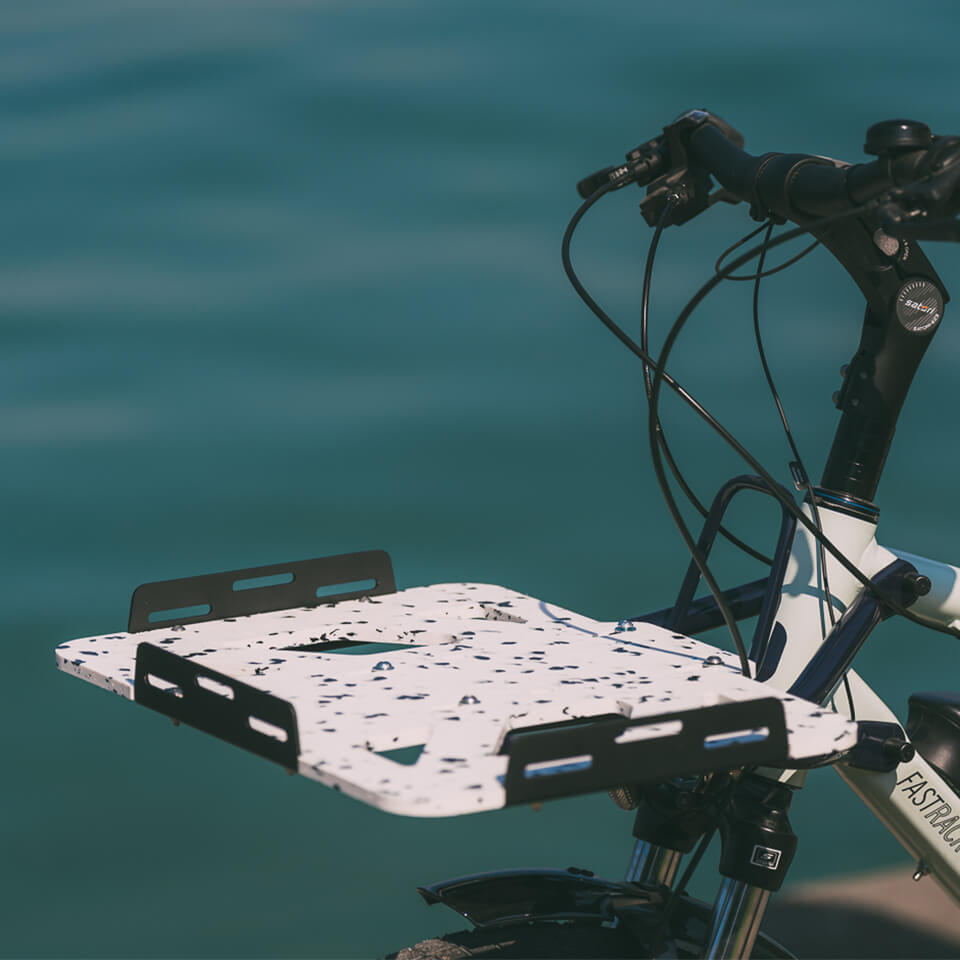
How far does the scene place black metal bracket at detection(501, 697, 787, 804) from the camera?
3.42 feet

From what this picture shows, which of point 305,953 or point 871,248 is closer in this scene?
point 871,248

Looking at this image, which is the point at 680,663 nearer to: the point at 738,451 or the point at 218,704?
the point at 738,451

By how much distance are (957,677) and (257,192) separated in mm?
3309

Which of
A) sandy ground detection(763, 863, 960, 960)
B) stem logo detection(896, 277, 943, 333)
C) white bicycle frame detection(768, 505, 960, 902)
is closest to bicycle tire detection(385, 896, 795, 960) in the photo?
white bicycle frame detection(768, 505, 960, 902)

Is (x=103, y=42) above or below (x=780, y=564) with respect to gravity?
above

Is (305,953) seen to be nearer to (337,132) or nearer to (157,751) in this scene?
(157,751)

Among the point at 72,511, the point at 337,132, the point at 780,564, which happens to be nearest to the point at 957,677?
the point at 780,564

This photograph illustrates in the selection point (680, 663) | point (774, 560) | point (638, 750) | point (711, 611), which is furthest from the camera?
point (711, 611)

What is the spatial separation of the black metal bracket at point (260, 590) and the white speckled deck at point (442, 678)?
19mm

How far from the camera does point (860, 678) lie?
1.54m

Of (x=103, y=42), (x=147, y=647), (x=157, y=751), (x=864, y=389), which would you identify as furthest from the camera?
A: (x=103, y=42)

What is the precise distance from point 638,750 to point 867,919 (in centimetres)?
198

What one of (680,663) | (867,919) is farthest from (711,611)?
(867,919)

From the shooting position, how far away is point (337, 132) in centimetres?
557
